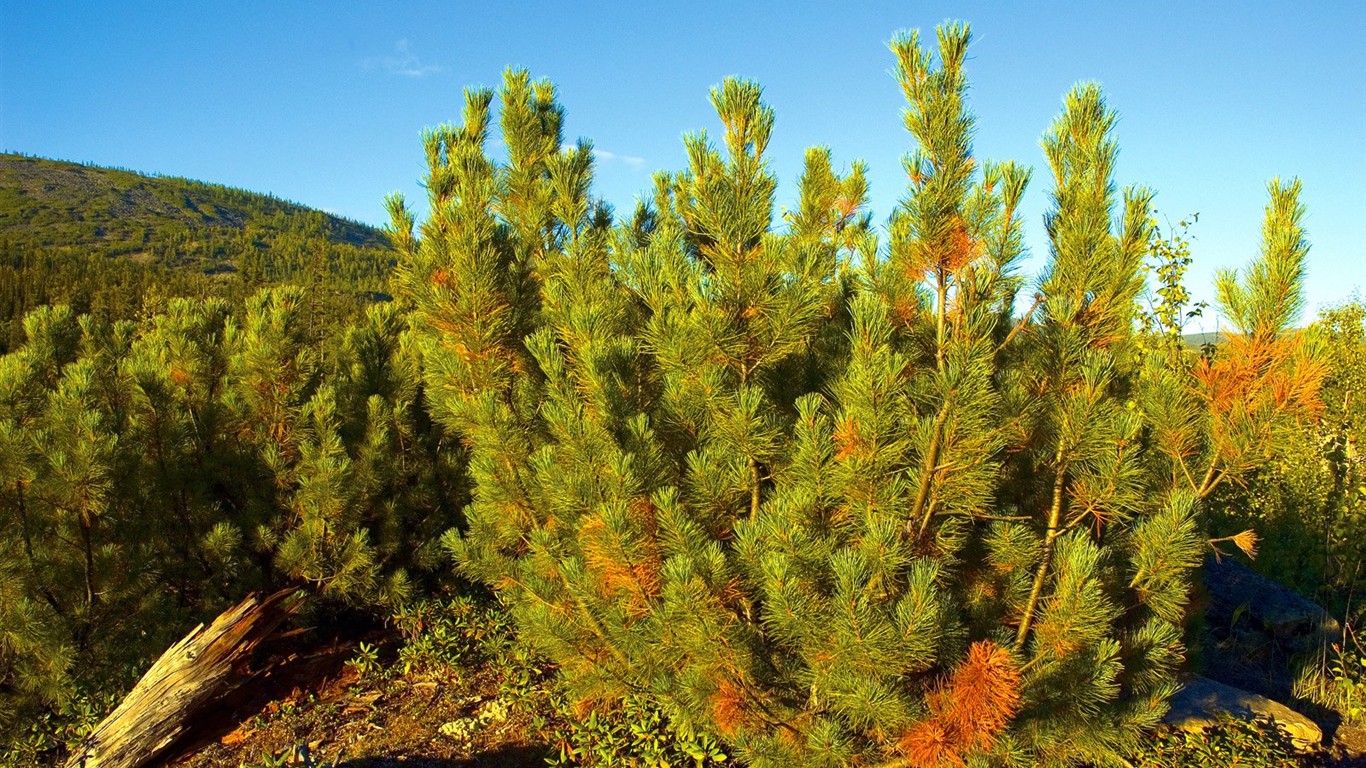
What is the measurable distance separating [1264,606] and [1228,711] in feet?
9.08

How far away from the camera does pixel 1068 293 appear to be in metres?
3.21

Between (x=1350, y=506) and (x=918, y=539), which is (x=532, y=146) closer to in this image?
(x=918, y=539)

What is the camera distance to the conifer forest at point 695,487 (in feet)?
9.90

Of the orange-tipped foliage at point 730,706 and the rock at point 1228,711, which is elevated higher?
the orange-tipped foliage at point 730,706

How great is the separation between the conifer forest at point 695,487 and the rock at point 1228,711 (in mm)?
30

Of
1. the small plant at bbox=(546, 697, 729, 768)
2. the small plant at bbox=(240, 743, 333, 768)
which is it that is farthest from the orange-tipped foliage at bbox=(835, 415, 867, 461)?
the small plant at bbox=(240, 743, 333, 768)

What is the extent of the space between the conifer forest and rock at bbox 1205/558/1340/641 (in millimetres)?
70

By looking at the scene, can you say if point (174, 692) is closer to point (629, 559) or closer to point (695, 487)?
point (629, 559)

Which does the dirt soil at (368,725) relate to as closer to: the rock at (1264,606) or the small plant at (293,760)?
the small plant at (293,760)

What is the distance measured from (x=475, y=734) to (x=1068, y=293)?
3787 mm

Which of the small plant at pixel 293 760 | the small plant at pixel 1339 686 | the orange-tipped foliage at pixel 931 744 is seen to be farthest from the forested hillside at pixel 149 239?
the small plant at pixel 1339 686

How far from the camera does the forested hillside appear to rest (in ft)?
185

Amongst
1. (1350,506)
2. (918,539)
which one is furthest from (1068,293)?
(1350,506)

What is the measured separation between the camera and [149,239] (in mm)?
121375
